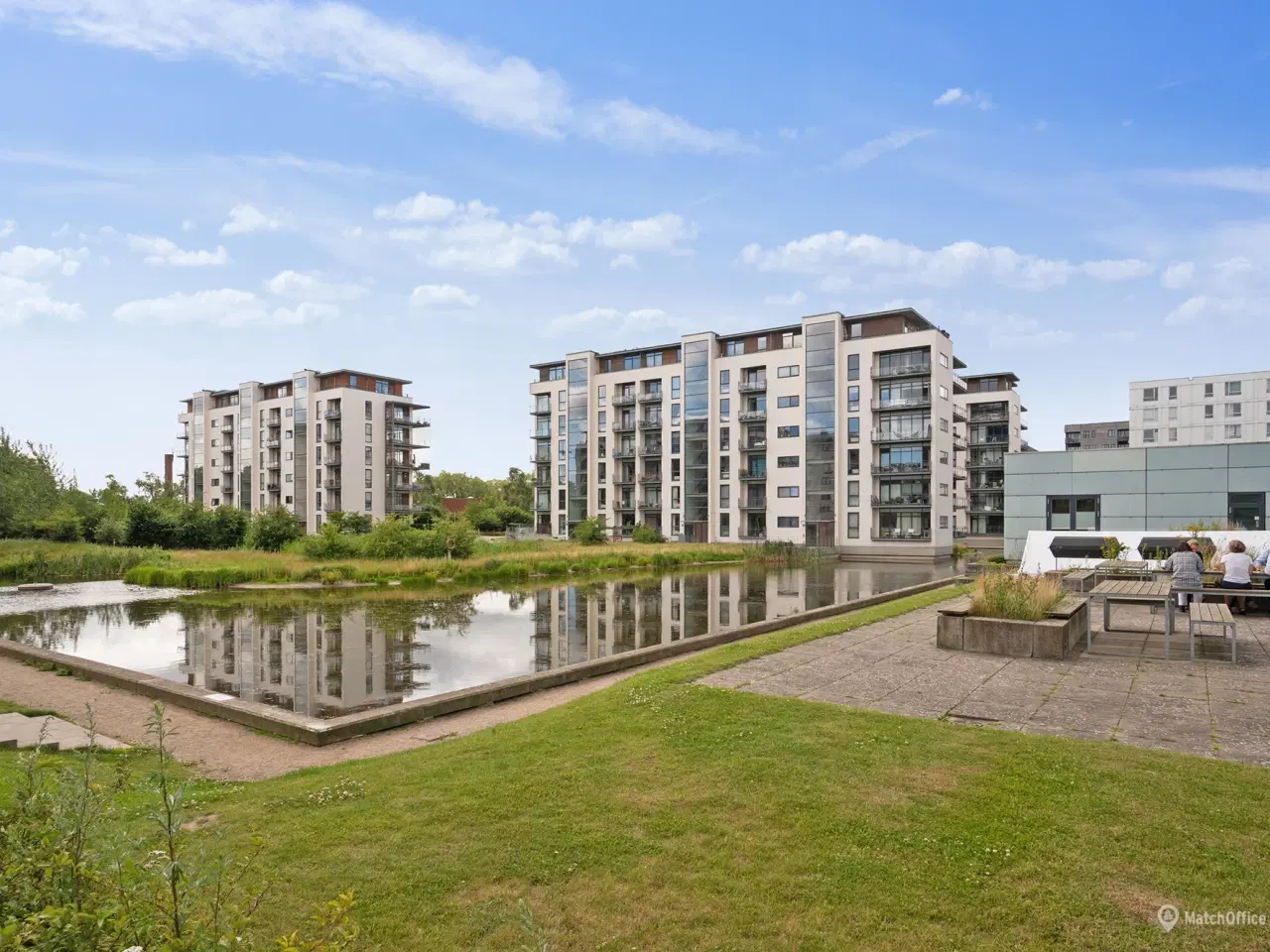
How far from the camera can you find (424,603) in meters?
23.4

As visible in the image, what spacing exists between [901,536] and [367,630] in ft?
157

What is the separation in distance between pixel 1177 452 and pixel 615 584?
22.2m

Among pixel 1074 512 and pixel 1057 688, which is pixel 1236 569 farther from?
pixel 1074 512

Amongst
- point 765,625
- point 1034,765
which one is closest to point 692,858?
point 1034,765

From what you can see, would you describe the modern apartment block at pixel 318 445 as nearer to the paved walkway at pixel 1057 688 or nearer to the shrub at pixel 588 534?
the shrub at pixel 588 534

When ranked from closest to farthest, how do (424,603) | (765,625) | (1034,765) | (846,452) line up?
(1034,765), (765,625), (424,603), (846,452)

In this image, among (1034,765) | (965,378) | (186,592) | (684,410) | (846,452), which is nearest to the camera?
(1034,765)

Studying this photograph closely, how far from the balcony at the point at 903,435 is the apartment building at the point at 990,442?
828 inches

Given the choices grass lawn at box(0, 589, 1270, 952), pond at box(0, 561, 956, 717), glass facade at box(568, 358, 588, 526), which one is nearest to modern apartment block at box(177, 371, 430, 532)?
glass facade at box(568, 358, 588, 526)

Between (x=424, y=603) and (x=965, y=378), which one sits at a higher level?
(x=965, y=378)

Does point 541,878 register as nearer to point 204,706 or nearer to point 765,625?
point 204,706

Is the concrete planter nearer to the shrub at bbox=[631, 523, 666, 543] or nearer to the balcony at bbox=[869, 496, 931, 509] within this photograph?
the balcony at bbox=[869, 496, 931, 509]

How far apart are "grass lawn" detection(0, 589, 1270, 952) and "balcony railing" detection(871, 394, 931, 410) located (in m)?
54.9

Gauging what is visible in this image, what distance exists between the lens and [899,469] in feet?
192
